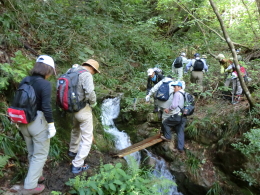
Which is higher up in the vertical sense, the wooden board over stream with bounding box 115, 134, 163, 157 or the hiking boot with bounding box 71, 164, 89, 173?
the hiking boot with bounding box 71, 164, 89, 173

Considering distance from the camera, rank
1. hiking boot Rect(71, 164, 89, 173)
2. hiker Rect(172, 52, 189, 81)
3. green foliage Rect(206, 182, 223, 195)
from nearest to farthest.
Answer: hiking boot Rect(71, 164, 89, 173), green foliage Rect(206, 182, 223, 195), hiker Rect(172, 52, 189, 81)

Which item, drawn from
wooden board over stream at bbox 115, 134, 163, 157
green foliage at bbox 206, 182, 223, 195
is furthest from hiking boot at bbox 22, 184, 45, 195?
green foliage at bbox 206, 182, 223, 195

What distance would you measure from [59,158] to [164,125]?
303cm

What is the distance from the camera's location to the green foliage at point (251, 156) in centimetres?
410

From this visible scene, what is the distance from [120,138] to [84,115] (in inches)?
120

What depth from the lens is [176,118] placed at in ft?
17.7

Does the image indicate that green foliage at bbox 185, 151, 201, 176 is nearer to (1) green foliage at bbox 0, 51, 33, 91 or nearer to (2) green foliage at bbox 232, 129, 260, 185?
(2) green foliage at bbox 232, 129, 260, 185

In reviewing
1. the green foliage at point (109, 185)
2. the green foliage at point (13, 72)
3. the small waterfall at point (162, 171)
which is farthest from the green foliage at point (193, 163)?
the green foliage at point (13, 72)

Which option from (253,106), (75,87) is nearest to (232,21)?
(253,106)

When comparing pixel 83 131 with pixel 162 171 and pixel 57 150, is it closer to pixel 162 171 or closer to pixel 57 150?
pixel 57 150

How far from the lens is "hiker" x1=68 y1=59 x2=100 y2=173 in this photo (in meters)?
3.47

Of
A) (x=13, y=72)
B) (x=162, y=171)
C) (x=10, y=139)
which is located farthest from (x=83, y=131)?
(x=162, y=171)

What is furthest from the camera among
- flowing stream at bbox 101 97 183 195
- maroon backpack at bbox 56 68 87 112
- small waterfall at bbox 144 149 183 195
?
flowing stream at bbox 101 97 183 195

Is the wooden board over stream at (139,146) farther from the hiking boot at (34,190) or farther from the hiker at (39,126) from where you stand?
the hiker at (39,126)
